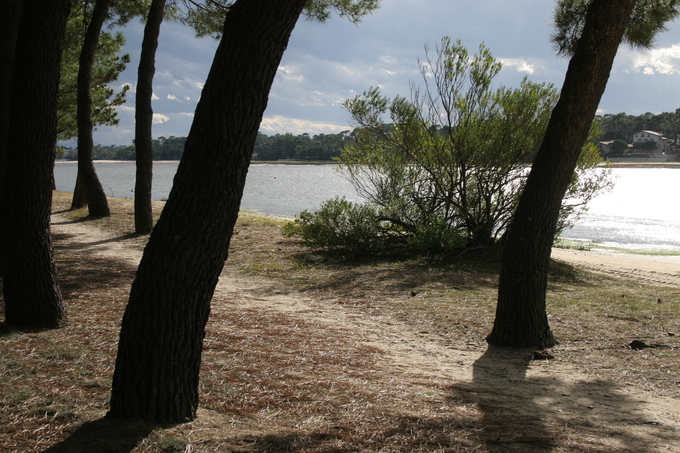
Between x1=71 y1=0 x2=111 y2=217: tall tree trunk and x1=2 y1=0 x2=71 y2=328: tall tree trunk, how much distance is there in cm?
996

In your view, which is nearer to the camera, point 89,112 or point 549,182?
point 549,182

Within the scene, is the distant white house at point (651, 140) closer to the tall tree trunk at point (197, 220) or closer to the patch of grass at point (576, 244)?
the patch of grass at point (576, 244)

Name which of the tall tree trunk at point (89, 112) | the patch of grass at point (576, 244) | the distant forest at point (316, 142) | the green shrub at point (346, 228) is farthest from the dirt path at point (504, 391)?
the distant forest at point (316, 142)

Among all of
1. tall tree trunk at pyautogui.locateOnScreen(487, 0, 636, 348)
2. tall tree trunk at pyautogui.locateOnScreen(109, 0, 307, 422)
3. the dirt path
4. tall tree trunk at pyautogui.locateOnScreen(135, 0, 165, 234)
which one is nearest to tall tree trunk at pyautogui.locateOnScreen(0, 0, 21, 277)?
the dirt path

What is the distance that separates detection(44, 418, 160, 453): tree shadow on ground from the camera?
2438 mm

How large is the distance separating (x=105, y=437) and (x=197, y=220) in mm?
1186

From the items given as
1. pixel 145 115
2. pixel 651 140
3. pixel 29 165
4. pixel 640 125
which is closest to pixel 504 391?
pixel 29 165

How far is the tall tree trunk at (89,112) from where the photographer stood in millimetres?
13305

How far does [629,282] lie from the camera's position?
9523 millimetres

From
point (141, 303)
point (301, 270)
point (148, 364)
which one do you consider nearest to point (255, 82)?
point (141, 303)

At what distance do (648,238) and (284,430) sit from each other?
966 inches

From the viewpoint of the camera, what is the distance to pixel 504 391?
156 inches

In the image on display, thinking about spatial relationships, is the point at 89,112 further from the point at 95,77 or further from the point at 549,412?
the point at 549,412

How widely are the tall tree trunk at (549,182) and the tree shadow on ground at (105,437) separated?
379 centimetres
